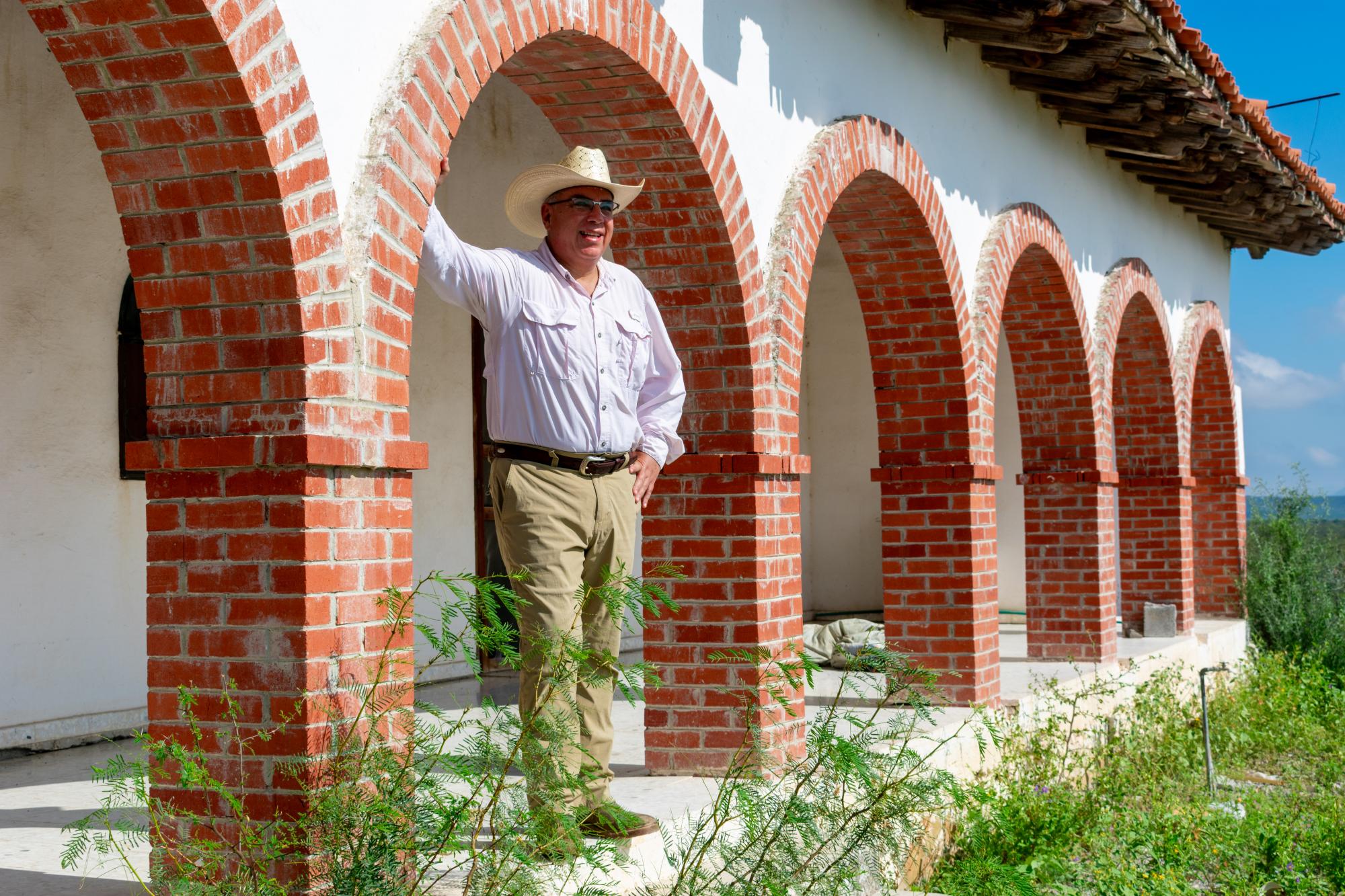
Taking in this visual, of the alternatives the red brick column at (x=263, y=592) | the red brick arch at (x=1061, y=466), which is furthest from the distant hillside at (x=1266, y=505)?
the red brick column at (x=263, y=592)

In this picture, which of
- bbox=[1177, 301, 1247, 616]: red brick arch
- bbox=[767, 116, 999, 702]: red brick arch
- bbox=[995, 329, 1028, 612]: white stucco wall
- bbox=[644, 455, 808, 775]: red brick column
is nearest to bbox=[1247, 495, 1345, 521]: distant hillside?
bbox=[1177, 301, 1247, 616]: red brick arch

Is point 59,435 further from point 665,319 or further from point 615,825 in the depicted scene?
point 615,825

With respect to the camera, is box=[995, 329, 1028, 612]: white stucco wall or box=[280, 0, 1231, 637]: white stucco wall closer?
box=[280, 0, 1231, 637]: white stucco wall

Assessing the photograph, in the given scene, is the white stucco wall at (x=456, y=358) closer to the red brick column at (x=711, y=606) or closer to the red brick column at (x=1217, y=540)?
the red brick column at (x=711, y=606)

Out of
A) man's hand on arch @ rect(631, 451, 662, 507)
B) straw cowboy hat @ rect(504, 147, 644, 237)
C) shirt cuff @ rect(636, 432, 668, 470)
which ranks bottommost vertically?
man's hand on arch @ rect(631, 451, 662, 507)

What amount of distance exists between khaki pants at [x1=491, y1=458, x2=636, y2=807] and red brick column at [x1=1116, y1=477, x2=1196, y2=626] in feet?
29.6

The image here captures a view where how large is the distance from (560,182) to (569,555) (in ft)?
3.61

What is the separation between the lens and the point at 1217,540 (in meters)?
14.2

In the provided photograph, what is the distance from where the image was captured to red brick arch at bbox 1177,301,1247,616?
14008 mm

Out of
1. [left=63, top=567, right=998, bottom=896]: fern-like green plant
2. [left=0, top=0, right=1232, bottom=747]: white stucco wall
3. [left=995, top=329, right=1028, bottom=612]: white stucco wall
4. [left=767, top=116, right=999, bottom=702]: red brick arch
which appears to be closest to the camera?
[left=63, top=567, right=998, bottom=896]: fern-like green plant

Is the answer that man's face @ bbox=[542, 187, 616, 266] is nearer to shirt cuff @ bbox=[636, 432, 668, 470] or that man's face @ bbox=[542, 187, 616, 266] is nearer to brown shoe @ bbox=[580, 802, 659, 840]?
shirt cuff @ bbox=[636, 432, 668, 470]

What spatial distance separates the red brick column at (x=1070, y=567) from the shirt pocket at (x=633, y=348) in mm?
6015

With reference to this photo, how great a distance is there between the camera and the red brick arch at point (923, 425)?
7.59m

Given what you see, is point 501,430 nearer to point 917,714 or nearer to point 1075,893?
point 917,714
